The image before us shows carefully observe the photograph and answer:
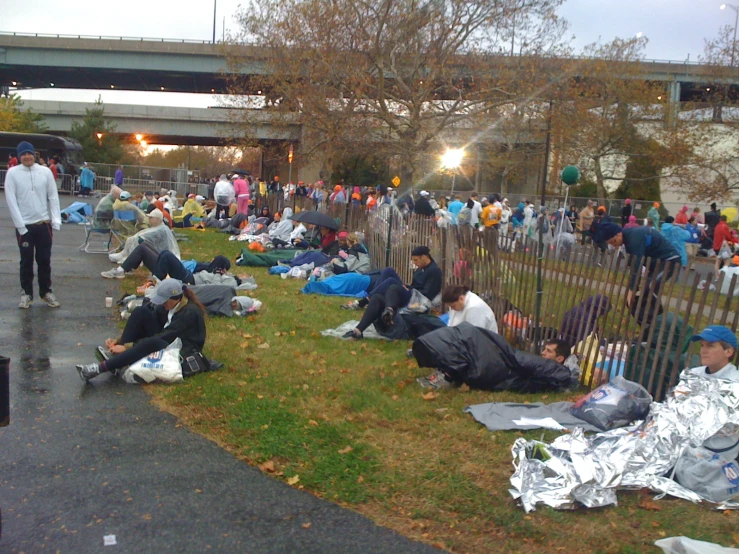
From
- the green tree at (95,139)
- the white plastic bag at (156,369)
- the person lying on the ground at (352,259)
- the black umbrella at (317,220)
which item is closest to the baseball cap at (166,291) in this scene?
the white plastic bag at (156,369)

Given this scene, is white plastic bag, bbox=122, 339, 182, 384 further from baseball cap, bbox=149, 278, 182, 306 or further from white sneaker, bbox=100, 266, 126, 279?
white sneaker, bbox=100, 266, 126, 279

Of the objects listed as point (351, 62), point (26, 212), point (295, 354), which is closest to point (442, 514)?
point (295, 354)

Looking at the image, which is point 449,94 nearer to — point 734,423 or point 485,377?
point 485,377

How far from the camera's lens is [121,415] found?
5.88 metres

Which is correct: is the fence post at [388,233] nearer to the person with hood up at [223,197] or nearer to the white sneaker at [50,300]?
the white sneaker at [50,300]

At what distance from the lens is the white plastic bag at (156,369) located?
6.66 metres

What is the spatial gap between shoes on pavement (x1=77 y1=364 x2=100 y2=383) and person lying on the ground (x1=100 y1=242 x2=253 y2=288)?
3.61m

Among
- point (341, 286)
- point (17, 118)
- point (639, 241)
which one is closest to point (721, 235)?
point (341, 286)

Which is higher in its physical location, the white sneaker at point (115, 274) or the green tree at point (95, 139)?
the green tree at point (95, 139)

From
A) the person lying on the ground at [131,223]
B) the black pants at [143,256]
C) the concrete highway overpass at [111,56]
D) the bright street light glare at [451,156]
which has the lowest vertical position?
the black pants at [143,256]

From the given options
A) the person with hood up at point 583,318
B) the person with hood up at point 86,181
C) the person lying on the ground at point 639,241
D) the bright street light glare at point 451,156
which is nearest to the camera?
the person with hood up at point 583,318

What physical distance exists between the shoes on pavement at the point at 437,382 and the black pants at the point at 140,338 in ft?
8.16

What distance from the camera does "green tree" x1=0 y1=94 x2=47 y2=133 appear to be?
49906 mm

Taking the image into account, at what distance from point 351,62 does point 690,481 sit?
65.7 feet
